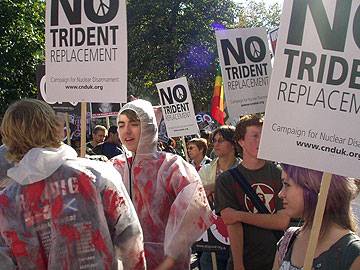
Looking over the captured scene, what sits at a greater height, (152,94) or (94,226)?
(94,226)

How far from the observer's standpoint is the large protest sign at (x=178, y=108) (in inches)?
329

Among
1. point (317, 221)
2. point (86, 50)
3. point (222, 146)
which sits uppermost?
point (86, 50)

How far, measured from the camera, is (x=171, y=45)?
31.8m

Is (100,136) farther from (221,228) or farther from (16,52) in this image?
(16,52)

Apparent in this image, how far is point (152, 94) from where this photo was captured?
109 feet

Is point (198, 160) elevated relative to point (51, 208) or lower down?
lower down

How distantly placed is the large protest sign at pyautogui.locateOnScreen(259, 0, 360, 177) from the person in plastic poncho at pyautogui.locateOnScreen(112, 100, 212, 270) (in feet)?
2.99

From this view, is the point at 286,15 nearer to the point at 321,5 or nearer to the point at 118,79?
the point at 321,5

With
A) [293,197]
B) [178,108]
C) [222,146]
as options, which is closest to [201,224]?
[293,197]

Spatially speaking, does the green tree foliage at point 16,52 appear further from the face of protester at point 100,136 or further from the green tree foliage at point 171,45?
the green tree foliage at point 171,45

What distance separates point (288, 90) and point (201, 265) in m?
3.06

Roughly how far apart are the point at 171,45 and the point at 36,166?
96.9 feet

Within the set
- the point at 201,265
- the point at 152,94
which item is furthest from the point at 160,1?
the point at 201,265

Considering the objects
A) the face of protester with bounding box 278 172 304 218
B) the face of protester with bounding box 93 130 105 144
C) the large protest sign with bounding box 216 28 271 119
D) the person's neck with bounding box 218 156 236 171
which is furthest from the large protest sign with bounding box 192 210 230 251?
the face of protester with bounding box 93 130 105 144
